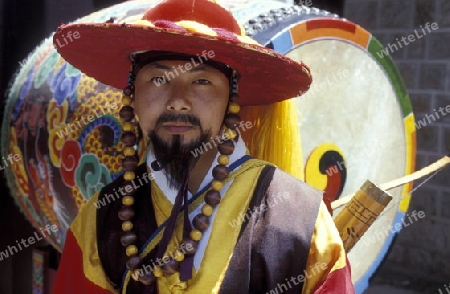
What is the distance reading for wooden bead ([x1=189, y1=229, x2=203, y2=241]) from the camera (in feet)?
4.32

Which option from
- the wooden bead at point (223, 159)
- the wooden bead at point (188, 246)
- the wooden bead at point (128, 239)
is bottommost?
the wooden bead at point (188, 246)

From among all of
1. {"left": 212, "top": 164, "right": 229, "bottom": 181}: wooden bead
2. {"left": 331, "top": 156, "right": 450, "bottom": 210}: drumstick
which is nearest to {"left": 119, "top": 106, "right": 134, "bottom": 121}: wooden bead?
{"left": 212, "top": 164, "right": 229, "bottom": 181}: wooden bead

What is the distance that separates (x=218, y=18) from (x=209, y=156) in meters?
0.28

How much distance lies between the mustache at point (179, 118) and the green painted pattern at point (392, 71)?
1.05 m

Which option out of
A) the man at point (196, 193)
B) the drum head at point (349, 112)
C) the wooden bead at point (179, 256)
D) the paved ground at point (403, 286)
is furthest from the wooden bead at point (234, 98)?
the paved ground at point (403, 286)

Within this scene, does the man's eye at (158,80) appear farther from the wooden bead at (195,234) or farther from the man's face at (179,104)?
the wooden bead at (195,234)

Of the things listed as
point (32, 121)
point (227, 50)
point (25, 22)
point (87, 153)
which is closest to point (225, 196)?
point (227, 50)

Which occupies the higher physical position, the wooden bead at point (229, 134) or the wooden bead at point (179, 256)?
the wooden bead at point (229, 134)

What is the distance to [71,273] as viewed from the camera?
1.45m

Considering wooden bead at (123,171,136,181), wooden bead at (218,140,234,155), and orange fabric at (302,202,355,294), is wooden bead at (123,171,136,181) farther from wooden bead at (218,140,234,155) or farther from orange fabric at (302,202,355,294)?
orange fabric at (302,202,355,294)

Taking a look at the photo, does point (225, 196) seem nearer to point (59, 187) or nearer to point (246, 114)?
point (246, 114)

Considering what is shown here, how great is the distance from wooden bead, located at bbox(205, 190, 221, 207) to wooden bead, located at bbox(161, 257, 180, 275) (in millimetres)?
134

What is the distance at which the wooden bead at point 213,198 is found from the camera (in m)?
1.34

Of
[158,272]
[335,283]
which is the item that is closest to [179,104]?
[158,272]
